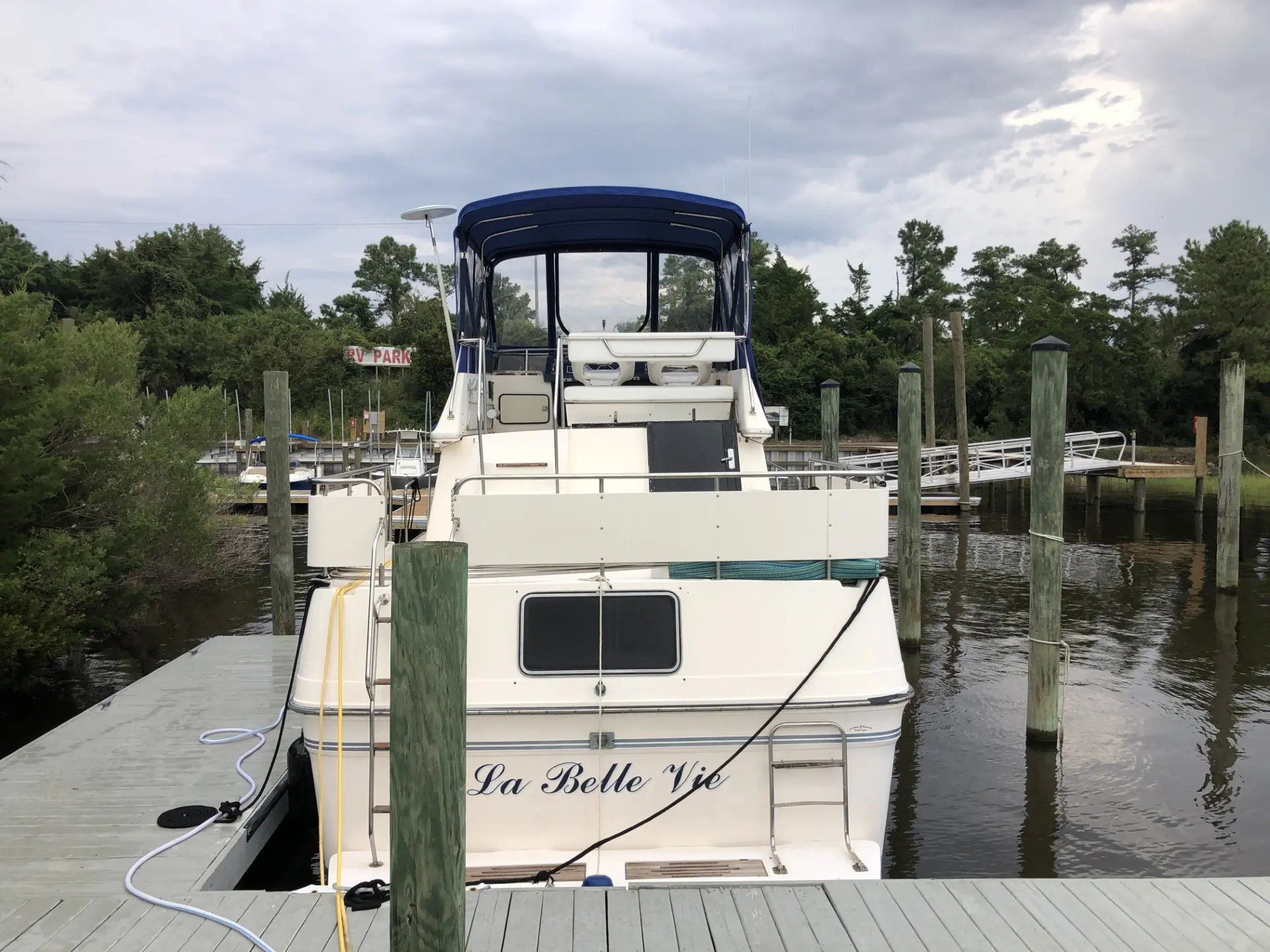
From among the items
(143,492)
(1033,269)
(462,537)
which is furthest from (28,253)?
(462,537)

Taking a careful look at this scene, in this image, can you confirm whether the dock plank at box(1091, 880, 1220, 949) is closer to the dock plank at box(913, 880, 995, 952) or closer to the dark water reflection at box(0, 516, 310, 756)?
the dock plank at box(913, 880, 995, 952)

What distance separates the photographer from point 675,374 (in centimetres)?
837

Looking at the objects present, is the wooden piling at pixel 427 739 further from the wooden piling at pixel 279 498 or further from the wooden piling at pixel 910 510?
the wooden piling at pixel 910 510

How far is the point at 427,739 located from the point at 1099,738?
8.14 metres

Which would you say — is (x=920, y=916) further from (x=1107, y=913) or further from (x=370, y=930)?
(x=370, y=930)

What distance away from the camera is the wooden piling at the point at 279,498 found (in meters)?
11.4

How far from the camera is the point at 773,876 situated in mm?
5129

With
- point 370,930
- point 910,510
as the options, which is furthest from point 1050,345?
point 370,930

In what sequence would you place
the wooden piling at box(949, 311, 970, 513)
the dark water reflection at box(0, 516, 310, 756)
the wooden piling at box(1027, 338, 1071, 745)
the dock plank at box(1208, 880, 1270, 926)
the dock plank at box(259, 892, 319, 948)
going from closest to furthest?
the dock plank at box(259, 892, 319, 948), the dock plank at box(1208, 880, 1270, 926), the wooden piling at box(1027, 338, 1071, 745), the dark water reflection at box(0, 516, 310, 756), the wooden piling at box(949, 311, 970, 513)

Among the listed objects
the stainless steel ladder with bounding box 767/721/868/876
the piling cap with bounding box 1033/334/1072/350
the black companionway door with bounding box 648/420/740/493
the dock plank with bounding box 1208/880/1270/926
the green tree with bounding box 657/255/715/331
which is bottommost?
the dock plank with bounding box 1208/880/1270/926

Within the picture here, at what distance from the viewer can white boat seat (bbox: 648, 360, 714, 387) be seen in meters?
8.32

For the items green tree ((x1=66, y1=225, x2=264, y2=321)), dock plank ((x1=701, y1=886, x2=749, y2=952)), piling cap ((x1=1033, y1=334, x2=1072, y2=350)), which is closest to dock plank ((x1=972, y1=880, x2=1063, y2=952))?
dock plank ((x1=701, y1=886, x2=749, y2=952))

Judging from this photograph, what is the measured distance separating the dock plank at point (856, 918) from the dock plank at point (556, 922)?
1240 mm

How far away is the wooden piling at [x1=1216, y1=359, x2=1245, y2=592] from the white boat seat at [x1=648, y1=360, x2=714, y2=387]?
991cm
